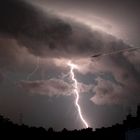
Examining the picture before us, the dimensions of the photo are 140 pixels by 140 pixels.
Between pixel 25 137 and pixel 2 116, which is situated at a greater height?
pixel 2 116

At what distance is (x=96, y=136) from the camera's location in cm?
3123

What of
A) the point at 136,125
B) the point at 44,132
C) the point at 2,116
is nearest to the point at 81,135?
the point at 44,132

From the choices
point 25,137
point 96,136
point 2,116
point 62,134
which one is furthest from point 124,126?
point 2,116

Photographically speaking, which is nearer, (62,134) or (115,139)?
(115,139)

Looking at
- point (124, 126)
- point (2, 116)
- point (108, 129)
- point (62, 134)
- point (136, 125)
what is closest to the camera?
point (136, 125)

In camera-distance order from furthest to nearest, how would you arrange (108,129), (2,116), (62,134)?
(2,116) → (62,134) → (108,129)

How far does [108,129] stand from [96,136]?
1518 millimetres

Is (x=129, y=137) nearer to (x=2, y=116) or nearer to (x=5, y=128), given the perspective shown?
(x=5, y=128)

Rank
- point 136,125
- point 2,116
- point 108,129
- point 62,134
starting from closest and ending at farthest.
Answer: point 136,125
point 108,129
point 62,134
point 2,116

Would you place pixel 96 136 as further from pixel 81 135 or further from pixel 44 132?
pixel 44 132

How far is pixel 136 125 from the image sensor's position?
1019 inches

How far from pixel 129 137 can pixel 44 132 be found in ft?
32.2

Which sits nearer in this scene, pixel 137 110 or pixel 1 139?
pixel 137 110

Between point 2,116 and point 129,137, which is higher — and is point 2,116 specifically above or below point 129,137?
above
